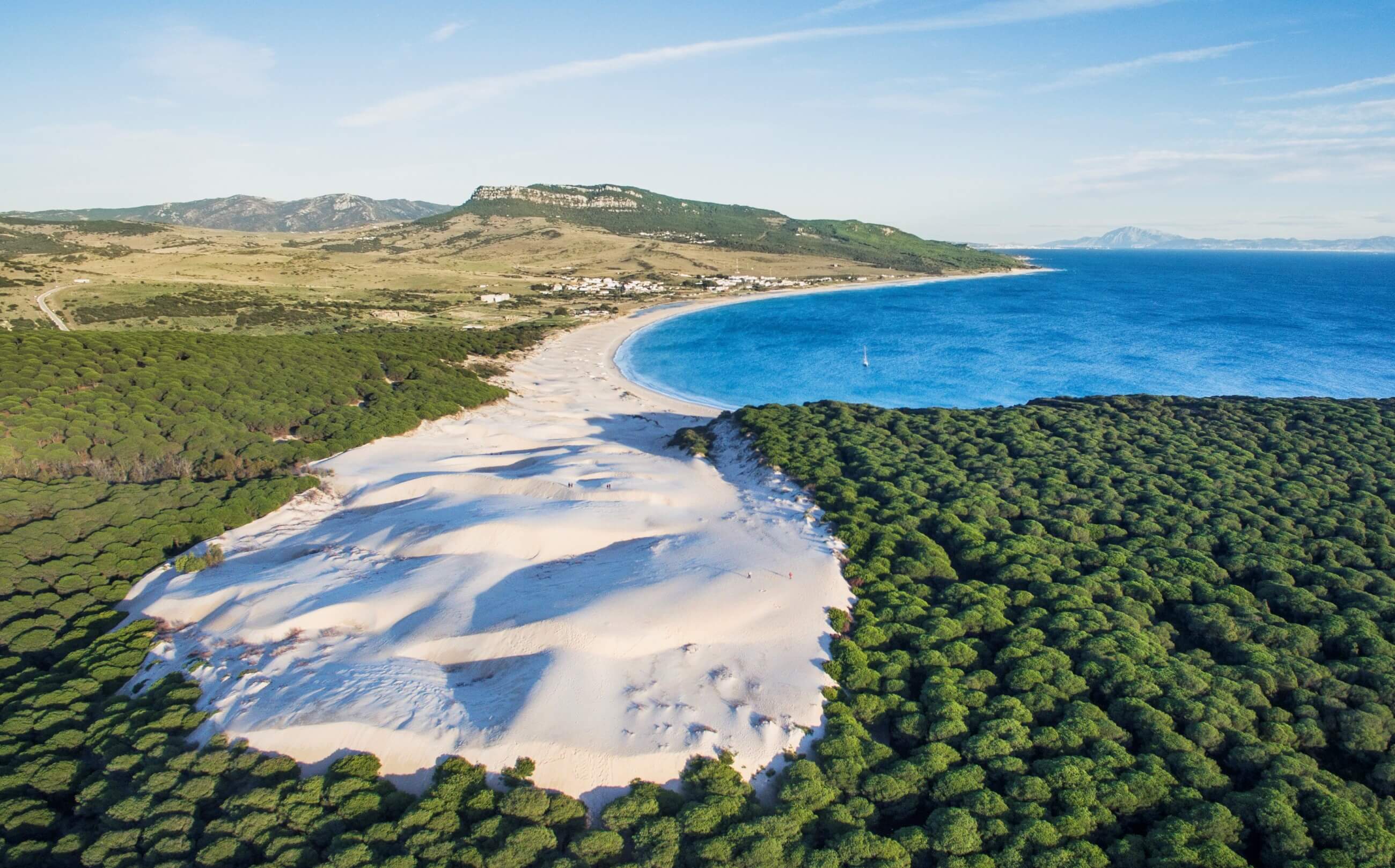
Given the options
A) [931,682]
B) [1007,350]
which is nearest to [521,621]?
[931,682]

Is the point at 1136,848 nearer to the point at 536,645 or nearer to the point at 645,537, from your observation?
the point at 536,645

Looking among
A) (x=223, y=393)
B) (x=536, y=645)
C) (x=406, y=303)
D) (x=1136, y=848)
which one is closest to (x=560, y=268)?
(x=406, y=303)

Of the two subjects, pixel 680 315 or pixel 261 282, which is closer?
pixel 261 282

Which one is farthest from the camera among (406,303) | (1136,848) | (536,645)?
(406,303)

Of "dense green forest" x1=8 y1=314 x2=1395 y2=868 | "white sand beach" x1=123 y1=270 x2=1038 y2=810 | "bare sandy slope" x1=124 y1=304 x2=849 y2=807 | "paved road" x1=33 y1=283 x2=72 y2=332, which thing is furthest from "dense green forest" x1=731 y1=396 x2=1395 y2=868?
"paved road" x1=33 y1=283 x2=72 y2=332

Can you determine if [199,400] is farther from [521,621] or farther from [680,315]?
[680,315]

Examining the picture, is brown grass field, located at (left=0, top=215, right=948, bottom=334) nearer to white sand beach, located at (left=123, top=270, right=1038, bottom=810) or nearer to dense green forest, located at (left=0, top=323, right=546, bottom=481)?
dense green forest, located at (left=0, top=323, right=546, bottom=481)

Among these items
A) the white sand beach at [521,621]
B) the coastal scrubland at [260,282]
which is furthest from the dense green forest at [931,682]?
the coastal scrubland at [260,282]
